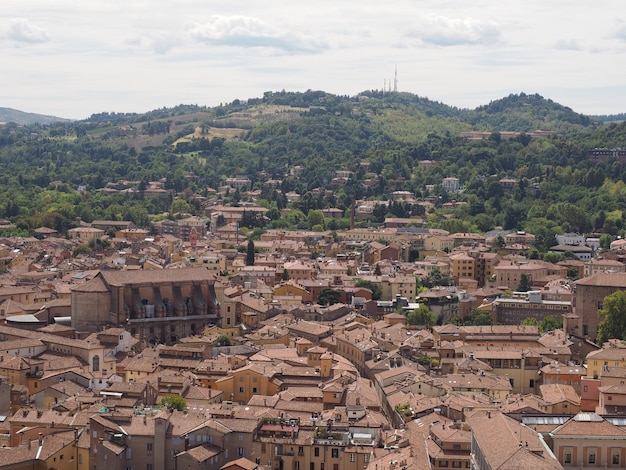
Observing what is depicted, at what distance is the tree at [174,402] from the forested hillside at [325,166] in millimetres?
48823

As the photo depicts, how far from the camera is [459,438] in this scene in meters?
30.4

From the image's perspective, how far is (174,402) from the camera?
35.2 metres

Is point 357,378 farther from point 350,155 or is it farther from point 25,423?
point 350,155

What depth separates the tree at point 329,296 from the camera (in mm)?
60031

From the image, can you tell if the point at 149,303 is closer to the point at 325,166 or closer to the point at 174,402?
the point at 174,402

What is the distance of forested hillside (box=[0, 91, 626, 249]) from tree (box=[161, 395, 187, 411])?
48.8 metres

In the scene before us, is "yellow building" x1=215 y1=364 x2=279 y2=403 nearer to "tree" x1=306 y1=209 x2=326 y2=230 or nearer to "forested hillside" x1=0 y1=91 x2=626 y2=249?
"forested hillside" x1=0 y1=91 x2=626 y2=249

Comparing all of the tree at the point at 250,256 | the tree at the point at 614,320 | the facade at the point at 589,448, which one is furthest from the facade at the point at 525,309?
the facade at the point at 589,448

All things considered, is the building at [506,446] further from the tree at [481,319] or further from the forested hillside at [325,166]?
the forested hillside at [325,166]

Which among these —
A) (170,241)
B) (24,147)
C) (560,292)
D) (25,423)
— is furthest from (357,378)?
(24,147)

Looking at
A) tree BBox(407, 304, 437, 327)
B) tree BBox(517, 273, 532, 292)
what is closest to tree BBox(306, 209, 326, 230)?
tree BBox(517, 273, 532, 292)

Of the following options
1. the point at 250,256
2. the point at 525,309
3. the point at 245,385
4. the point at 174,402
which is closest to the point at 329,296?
the point at 525,309

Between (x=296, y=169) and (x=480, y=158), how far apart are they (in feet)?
77.4

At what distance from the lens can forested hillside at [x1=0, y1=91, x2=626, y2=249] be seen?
96.1m
